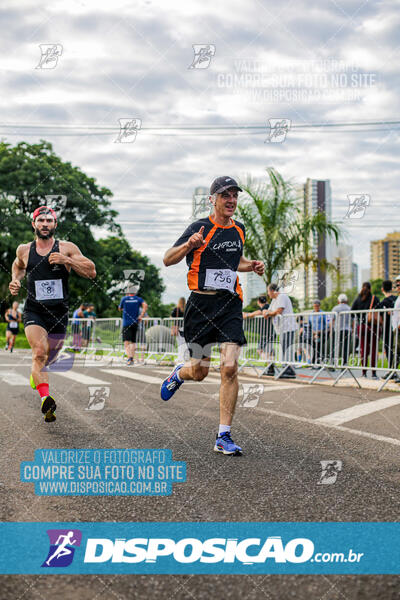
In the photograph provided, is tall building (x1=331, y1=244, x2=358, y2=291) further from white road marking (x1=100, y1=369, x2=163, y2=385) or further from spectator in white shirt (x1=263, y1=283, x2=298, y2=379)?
white road marking (x1=100, y1=369, x2=163, y2=385)

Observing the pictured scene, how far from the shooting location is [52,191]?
37.1m

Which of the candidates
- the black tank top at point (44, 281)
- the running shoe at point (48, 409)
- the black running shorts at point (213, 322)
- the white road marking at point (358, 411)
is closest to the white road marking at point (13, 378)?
the black tank top at point (44, 281)

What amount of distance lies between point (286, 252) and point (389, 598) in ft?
55.7

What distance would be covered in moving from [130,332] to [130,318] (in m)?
0.54

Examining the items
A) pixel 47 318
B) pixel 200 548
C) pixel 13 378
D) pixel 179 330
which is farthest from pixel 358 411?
pixel 179 330

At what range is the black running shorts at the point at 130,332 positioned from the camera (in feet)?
50.4

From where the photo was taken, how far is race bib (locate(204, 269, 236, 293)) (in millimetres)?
4852

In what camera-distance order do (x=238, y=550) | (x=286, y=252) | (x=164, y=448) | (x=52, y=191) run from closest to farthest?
(x=238, y=550) → (x=164, y=448) → (x=286, y=252) → (x=52, y=191)

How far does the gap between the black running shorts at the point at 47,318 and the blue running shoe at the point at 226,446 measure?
2.38 m

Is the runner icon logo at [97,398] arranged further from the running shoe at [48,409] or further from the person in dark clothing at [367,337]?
the person in dark clothing at [367,337]

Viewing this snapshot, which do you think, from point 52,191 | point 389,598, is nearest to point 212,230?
point 389,598

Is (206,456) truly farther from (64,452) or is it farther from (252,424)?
(252,424)

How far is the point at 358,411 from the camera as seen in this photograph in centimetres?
702

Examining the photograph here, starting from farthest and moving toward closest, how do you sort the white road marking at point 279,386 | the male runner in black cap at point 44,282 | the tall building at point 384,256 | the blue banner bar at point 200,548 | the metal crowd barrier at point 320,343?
the tall building at point 384,256, the metal crowd barrier at point 320,343, the white road marking at point 279,386, the male runner in black cap at point 44,282, the blue banner bar at point 200,548
